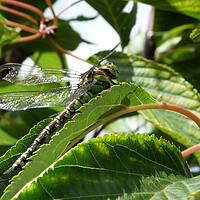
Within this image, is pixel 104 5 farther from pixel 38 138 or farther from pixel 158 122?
pixel 38 138

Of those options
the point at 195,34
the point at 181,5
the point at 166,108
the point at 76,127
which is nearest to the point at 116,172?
the point at 76,127

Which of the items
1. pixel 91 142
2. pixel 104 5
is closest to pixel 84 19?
pixel 104 5

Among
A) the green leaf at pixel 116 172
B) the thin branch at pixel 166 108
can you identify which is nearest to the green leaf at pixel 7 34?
the thin branch at pixel 166 108

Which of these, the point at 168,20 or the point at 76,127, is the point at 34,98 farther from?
the point at 168,20

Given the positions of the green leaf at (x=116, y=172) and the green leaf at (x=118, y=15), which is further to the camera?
the green leaf at (x=118, y=15)

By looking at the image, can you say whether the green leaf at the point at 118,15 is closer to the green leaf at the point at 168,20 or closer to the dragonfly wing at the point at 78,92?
the green leaf at the point at 168,20

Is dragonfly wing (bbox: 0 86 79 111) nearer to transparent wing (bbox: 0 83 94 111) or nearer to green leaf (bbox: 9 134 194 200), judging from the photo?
transparent wing (bbox: 0 83 94 111)
